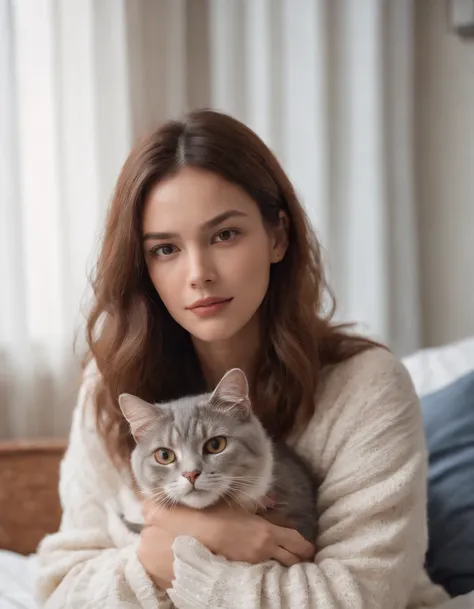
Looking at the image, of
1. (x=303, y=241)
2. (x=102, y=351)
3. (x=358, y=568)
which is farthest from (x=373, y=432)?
(x=102, y=351)

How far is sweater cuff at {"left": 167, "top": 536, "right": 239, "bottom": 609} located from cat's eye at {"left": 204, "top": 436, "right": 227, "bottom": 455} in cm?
12

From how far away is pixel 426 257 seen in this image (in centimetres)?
238

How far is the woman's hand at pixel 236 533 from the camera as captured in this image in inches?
38.3

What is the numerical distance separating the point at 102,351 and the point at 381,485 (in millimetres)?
519

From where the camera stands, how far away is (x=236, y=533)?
38.4 inches

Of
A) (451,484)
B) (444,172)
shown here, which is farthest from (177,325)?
(444,172)

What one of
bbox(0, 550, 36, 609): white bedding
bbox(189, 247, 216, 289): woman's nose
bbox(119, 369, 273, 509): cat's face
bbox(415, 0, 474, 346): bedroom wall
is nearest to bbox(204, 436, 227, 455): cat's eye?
bbox(119, 369, 273, 509): cat's face

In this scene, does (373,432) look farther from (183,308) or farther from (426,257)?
(426,257)

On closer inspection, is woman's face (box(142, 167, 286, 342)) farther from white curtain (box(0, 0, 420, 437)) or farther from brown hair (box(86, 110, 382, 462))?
white curtain (box(0, 0, 420, 437))

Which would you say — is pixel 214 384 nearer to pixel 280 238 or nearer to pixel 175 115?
pixel 280 238

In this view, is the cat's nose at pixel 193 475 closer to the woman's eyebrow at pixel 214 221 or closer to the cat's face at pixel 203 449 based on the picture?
the cat's face at pixel 203 449

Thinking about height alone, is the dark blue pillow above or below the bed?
above

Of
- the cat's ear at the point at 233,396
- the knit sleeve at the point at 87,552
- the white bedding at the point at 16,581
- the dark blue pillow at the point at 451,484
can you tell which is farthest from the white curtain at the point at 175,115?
the cat's ear at the point at 233,396

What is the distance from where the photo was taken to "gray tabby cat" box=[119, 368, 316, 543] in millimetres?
962
